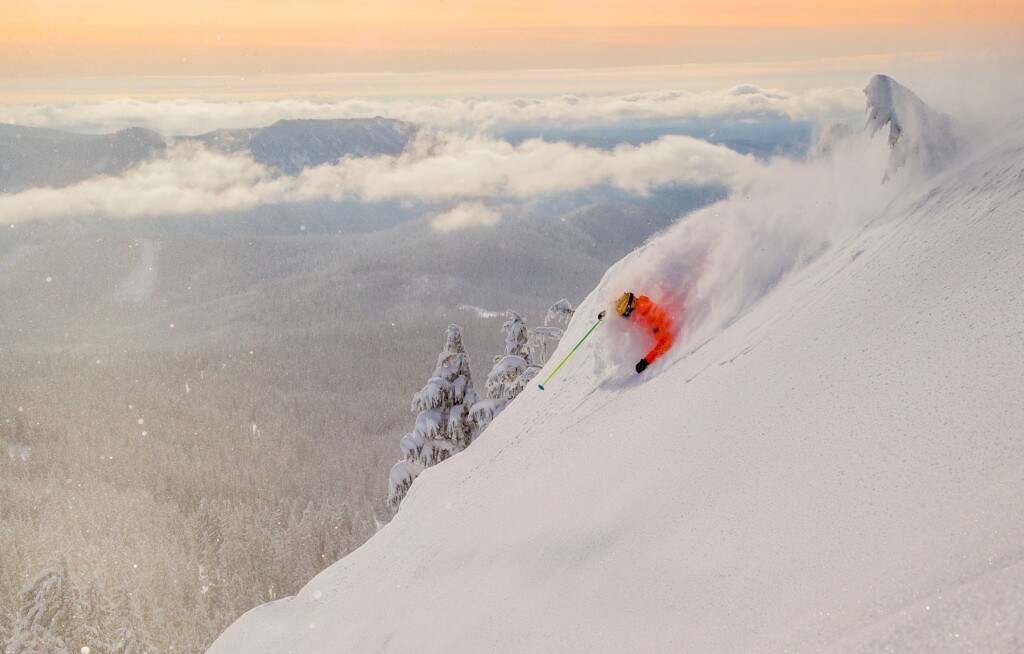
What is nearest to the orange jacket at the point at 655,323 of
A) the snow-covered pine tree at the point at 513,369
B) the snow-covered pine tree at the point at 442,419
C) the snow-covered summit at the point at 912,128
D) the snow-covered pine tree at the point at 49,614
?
the snow-covered summit at the point at 912,128

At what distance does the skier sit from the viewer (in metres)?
9.66

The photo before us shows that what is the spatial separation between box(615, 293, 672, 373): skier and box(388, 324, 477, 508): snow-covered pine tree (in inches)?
362

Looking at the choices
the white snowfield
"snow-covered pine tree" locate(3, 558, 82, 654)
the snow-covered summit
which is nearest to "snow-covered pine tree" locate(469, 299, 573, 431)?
the white snowfield

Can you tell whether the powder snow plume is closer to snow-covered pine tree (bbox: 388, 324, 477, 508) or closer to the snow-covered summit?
the snow-covered summit

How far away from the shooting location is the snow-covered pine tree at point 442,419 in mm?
18656

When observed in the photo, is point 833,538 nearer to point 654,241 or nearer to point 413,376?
point 654,241

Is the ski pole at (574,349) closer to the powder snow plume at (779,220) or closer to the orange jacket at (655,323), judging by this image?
the powder snow plume at (779,220)

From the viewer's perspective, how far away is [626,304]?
9914 mm

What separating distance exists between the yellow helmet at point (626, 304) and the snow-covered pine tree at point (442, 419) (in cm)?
916

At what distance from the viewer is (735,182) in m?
11.3

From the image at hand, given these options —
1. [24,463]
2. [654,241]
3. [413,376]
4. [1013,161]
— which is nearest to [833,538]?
[1013,161]

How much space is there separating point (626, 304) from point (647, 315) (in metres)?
0.36

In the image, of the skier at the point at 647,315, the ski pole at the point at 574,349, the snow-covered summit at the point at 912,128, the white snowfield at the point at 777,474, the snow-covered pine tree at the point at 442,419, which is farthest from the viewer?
the snow-covered pine tree at the point at 442,419

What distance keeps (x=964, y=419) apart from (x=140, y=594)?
55171mm
